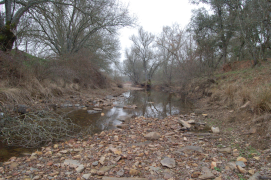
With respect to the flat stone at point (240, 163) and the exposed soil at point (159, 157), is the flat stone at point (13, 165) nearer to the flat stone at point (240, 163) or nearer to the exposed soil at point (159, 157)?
the exposed soil at point (159, 157)

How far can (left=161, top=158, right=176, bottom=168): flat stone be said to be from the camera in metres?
2.89

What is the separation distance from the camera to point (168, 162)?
9.80 feet

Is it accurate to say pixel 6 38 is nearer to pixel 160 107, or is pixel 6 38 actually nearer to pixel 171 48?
pixel 160 107

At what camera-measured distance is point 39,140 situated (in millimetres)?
4000

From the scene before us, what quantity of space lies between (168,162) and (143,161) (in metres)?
0.48

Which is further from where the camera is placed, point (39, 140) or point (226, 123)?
point (226, 123)

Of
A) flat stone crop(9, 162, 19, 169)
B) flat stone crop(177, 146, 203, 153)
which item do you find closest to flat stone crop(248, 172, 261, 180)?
flat stone crop(177, 146, 203, 153)

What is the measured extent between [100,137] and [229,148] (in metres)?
3.25

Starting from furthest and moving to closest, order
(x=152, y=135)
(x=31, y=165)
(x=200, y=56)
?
(x=200, y=56), (x=152, y=135), (x=31, y=165)

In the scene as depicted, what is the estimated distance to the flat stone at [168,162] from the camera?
114 inches

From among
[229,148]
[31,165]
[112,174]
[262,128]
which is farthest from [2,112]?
[262,128]

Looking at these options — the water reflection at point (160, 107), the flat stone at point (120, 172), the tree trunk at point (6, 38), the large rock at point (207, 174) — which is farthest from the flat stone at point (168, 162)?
the tree trunk at point (6, 38)

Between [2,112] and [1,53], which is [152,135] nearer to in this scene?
[2,112]

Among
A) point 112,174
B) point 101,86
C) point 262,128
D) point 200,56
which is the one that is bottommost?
point 112,174
